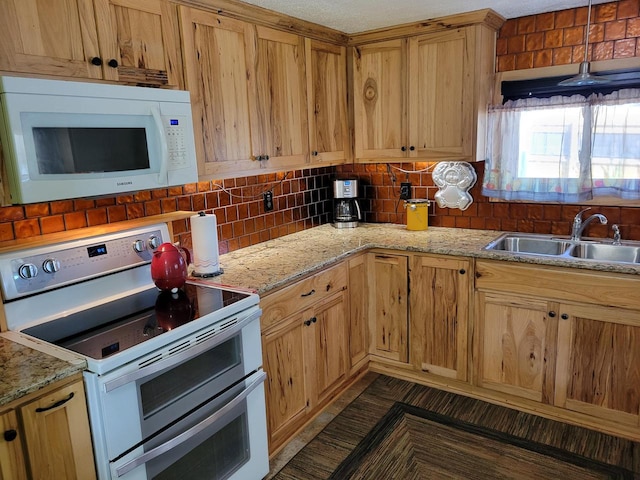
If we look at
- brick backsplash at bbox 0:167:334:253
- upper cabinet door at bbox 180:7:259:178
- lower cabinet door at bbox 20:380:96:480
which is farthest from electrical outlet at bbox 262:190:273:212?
lower cabinet door at bbox 20:380:96:480

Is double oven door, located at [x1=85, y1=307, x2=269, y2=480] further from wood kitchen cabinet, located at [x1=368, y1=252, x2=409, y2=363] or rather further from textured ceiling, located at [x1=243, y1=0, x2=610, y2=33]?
textured ceiling, located at [x1=243, y1=0, x2=610, y2=33]

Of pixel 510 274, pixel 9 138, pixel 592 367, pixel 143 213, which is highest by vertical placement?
pixel 9 138

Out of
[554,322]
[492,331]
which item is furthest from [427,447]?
[554,322]

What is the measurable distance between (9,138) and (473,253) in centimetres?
222

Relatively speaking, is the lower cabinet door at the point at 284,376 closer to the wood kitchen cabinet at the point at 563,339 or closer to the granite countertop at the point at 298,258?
the granite countertop at the point at 298,258

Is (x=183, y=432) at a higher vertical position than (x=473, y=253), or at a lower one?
lower

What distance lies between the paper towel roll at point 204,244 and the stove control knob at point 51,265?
62 centimetres

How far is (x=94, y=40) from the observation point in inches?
71.4

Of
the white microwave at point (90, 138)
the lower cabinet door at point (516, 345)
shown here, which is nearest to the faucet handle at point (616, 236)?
the lower cabinet door at point (516, 345)

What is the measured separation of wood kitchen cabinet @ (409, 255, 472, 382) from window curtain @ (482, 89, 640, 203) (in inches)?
27.8

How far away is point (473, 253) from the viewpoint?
2.70 metres

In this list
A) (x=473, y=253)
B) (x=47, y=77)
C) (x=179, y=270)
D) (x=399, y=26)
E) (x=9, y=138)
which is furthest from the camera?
(x=399, y=26)

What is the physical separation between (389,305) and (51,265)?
6.38ft

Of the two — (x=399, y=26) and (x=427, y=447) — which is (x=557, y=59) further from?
(x=427, y=447)
